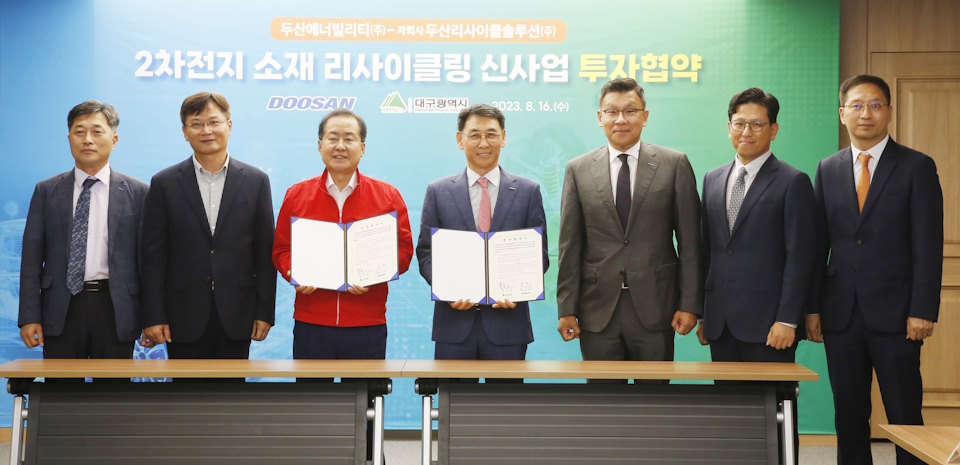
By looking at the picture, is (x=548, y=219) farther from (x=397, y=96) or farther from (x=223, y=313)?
(x=223, y=313)

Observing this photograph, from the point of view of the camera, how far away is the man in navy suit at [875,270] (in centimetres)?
319

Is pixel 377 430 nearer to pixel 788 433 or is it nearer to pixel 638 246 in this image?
pixel 638 246

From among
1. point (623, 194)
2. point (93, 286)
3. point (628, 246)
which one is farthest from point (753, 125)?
point (93, 286)

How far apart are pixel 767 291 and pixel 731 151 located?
70.0 inches

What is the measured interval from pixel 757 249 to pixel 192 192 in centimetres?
248

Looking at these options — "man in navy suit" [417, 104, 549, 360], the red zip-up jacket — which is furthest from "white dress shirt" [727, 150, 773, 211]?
the red zip-up jacket

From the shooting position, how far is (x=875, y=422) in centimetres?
482

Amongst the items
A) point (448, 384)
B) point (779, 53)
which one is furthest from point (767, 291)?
point (779, 53)

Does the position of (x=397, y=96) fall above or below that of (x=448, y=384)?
above

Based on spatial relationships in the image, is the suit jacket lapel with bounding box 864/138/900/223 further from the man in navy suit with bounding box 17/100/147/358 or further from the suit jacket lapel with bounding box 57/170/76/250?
the suit jacket lapel with bounding box 57/170/76/250

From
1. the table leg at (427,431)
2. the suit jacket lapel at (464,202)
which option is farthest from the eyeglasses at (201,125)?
the table leg at (427,431)

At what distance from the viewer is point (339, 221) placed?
3463 millimetres

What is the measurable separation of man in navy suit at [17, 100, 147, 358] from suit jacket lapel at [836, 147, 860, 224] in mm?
3153

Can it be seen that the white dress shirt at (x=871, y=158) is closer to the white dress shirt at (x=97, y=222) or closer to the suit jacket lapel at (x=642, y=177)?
the suit jacket lapel at (x=642, y=177)
